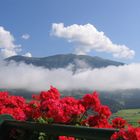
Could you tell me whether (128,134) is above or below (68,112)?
below

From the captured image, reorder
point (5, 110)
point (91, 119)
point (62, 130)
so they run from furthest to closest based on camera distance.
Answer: point (5, 110)
point (91, 119)
point (62, 130)

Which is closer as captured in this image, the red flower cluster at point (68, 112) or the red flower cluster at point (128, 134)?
the red flower cluster at point (128, 134)

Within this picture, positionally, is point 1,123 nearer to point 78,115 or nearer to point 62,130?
point 78,115

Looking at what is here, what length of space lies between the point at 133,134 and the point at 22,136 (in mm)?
3203

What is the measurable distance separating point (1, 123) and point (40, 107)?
59.8 inches

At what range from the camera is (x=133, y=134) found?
16.1ft

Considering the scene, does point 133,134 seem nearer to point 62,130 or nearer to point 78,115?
point 62,130

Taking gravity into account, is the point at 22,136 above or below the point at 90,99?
below

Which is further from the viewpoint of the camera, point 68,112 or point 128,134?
point 68,112

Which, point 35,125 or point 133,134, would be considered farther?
point 35,125

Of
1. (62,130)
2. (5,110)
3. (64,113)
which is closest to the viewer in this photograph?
(62,130)

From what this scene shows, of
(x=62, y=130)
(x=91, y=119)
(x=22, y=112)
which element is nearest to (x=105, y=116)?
(x=91, y=119)

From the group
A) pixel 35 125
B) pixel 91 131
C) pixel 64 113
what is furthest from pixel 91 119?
pixel 91 131

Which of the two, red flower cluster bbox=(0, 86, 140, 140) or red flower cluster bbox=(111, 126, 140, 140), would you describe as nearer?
red flower cluster bbox=(111, 126, 140, 140)
